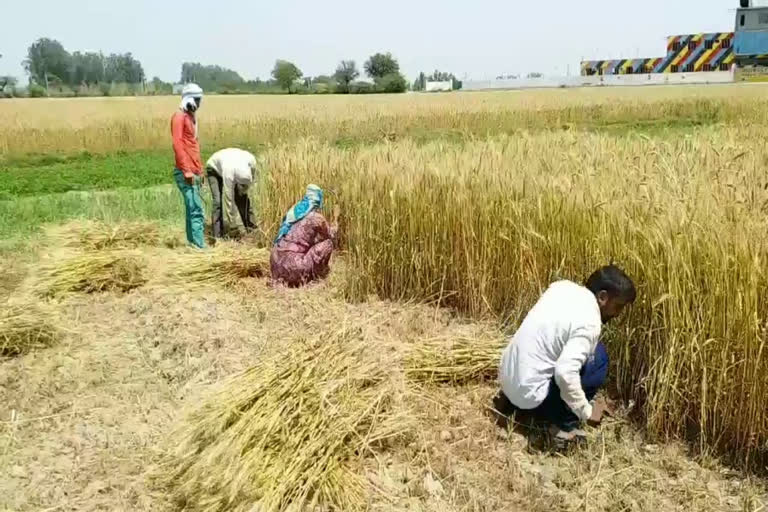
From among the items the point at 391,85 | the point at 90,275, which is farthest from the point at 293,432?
the point at 391,85

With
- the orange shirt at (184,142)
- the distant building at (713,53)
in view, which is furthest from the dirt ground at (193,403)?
the distant building at (713,53)

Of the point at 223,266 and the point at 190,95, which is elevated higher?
the point at 190,95

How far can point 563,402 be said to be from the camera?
3.33m

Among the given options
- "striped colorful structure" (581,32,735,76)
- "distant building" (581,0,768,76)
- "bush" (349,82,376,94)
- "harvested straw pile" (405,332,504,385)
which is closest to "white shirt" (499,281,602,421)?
"harvested straw pile" (405,332,504,385)

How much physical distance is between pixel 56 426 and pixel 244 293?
2.27 meters

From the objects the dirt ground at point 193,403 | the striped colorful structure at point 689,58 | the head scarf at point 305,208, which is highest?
the striped colorful structure at point 689,58

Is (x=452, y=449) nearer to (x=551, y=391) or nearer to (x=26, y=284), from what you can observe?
(x=551, y=391)

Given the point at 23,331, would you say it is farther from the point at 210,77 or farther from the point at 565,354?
the point at 210,77

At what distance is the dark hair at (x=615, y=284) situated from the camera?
3148 mm

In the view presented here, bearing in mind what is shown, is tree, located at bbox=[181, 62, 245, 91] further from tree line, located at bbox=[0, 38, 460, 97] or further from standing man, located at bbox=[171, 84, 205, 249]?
standing man, located at bbox=[171, 84, 205, 249]

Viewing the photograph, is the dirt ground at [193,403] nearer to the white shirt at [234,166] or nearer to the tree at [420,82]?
the white shirt at [234,166]

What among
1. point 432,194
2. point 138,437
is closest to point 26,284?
point 138,437

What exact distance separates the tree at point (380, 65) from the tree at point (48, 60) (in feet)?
118

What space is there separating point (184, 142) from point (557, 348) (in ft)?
15.8
